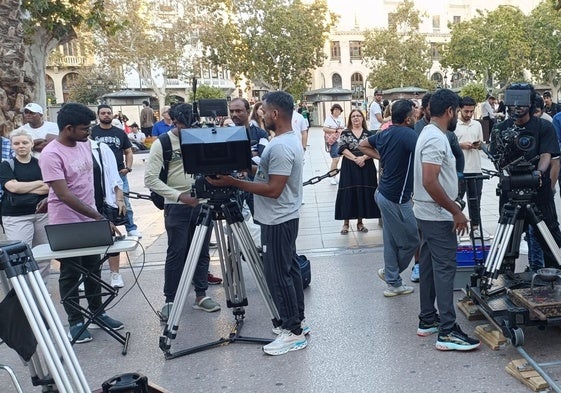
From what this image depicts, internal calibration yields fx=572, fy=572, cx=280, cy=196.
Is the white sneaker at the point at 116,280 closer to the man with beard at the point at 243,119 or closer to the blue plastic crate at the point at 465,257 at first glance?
the man with beard at the point at 243,119

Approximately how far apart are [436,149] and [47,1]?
8.66m

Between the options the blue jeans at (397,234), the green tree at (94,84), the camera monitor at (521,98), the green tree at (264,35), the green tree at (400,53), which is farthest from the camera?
the green tree at (400,53)

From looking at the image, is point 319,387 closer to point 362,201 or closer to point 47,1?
point 362,201

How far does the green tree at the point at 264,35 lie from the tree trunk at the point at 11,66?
95.3 feet

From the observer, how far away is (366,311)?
486 centimetres

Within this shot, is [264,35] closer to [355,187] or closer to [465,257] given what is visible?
[355,187]

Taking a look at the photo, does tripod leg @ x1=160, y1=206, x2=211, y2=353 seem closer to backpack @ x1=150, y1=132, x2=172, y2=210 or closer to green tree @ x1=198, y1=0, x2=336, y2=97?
backpack @ x1=150, y1=132, x2=172, y2=210

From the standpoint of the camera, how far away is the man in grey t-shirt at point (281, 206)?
383 cm

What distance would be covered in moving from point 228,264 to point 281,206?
0.76 m

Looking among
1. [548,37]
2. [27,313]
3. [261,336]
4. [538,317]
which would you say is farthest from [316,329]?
[548,37]

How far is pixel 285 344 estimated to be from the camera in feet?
13.5

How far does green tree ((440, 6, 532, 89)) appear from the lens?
37.9 meters

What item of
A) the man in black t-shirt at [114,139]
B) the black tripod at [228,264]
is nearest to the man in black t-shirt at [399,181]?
the black tripod at [228,264]

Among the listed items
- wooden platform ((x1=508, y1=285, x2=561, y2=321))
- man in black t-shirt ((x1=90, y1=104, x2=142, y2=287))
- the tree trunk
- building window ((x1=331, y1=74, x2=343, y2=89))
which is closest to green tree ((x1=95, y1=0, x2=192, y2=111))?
building window ((x1=331, y1=74, x2=343, y2=89))
